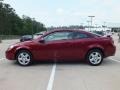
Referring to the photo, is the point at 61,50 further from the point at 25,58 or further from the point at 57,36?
the point at 25,58

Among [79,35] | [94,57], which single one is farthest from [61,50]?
[94,57]

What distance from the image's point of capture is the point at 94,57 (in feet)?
41.3

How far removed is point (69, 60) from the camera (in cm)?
1293

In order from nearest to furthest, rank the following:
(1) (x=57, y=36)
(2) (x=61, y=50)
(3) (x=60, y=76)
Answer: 1. (3) (x=60, y=76)
2. (2) (x=61, y=50)
3. (1) (x=57, y=36)

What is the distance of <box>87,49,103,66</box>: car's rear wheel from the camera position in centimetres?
1258

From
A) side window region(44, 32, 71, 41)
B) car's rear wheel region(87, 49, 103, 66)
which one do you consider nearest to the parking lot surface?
car's rear wheel region(87, 49, 103, 66)

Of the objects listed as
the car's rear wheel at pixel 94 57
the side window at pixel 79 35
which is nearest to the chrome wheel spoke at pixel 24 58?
the side window at pixel 79 35

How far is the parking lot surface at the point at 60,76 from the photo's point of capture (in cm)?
844

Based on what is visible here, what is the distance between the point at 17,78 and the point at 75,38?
3.79m

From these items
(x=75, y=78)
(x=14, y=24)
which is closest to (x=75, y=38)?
(x=75, y=78)

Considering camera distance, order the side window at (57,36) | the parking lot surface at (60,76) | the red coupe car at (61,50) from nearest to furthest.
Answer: the parking lot surface at (60,76) < the red coupe car at (61,50) < the side window at (57,36)

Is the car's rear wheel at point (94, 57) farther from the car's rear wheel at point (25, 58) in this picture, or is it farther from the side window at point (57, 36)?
the car's rear wheel at point (25, 58)

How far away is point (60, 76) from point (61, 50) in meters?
2.61

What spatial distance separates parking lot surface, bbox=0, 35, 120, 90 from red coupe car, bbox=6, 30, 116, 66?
31 centimetres
